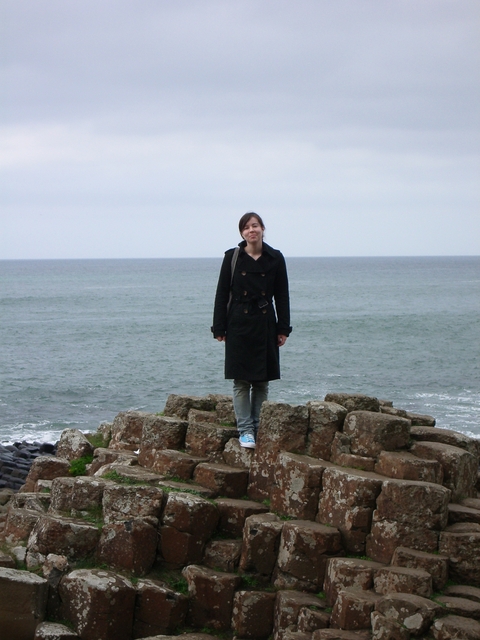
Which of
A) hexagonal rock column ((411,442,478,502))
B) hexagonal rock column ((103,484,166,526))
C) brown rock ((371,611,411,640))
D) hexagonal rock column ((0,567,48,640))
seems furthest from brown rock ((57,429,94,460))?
brown rock ((371,611,411,640))

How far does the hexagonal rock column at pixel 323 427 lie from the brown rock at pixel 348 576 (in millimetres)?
1914

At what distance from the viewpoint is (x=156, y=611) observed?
430 inches

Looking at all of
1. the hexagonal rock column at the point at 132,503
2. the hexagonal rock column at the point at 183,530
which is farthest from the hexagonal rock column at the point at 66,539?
the hexagonal rock column at the point at 183,530

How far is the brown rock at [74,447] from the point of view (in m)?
15.2

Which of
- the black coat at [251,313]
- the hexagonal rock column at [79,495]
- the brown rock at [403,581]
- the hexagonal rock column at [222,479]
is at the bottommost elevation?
the brown rock at [403,581]

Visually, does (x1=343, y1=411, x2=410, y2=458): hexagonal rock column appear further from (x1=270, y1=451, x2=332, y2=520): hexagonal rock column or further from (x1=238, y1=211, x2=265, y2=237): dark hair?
(x1=238, y1=211, x2=265, y2=237): dark hair

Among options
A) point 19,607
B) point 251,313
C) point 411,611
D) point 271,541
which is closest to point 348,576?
point 411,611

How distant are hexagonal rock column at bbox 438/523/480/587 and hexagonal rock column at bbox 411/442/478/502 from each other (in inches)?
45.6

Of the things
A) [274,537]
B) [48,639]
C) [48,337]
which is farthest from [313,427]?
[48,337]

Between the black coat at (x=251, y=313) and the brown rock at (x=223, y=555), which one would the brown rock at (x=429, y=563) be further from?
the black coat at (x=251, y=313)

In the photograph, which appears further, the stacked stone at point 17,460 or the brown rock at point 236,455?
the stacked stone at point 17,460

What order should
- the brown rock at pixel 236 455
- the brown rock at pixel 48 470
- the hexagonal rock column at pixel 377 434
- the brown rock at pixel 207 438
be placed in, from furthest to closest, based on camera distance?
the brown rock at pixel 48 470 → the brown rock at pixel 207 438 → the brown rock at pixel 236 455 → the hexagonal rock column at pixel 377 434

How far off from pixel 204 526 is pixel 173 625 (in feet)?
4.42

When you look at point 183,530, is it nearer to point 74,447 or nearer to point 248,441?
point 248,441
